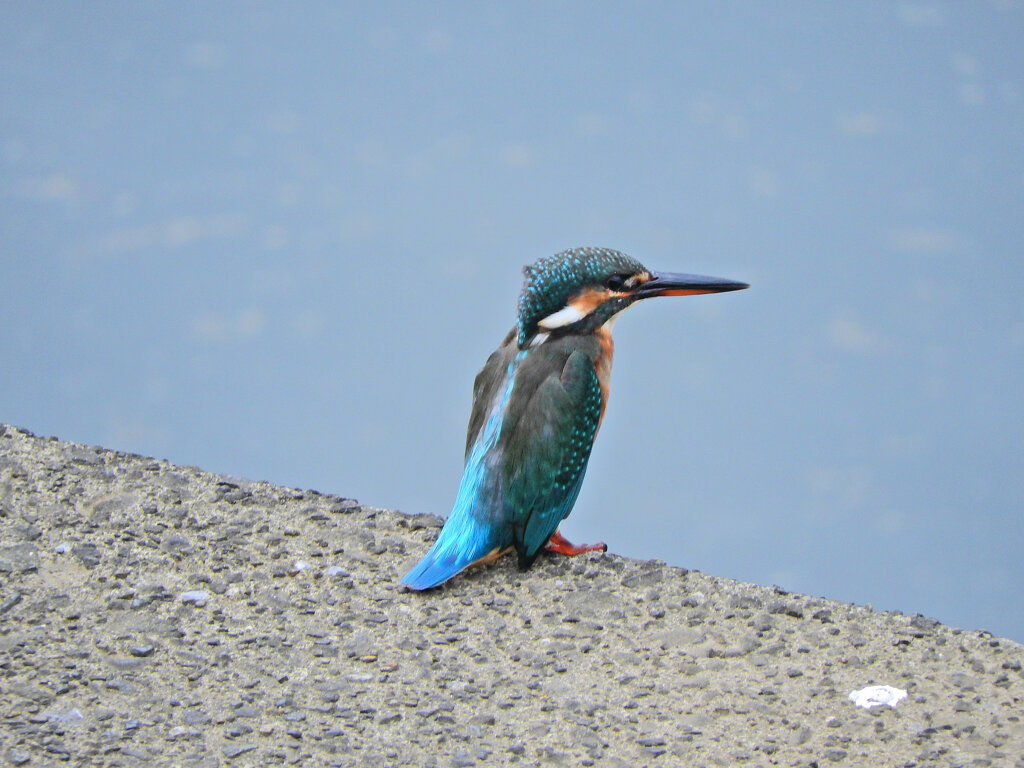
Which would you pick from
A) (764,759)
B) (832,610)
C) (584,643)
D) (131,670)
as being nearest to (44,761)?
(131,670)

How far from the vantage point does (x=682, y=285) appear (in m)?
4.39

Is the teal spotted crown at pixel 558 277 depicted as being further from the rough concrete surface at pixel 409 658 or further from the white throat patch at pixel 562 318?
the rough concrete surface at pixel 409 658

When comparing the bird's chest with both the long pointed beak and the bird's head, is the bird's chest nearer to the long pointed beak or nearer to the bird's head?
the bird's head

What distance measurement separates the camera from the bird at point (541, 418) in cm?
417

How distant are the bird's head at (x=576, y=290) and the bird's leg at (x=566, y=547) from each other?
0.65m

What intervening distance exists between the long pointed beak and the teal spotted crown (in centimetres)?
13

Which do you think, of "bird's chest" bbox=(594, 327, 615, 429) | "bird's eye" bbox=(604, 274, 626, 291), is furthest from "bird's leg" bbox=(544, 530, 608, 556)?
"bird's eye" bbox=(604, 274, 626, 291)

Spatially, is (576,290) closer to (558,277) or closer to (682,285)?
(558,277)

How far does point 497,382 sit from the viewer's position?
4324 mm

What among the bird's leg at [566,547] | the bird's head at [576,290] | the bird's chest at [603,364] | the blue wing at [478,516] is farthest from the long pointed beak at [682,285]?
the bird's leg at [566,547]

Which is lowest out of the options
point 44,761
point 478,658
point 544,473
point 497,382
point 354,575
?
point 44,761

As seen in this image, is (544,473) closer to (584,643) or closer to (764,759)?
(584,643)

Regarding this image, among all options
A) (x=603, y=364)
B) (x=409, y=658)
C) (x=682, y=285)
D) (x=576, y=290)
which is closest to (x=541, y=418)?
(x=603, y=364)

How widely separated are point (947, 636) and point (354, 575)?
6.02 feet
